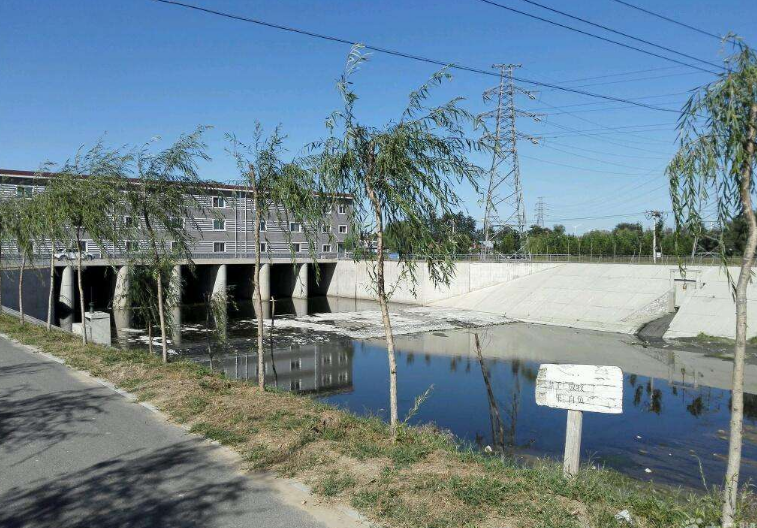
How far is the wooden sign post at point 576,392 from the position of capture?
5.68 metres

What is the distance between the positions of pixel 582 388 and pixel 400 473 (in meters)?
2.20

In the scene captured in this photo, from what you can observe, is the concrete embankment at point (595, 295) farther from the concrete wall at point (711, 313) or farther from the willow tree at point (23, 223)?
the willow tree at point (23, 223)

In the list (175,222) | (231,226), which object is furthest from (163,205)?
(231,226)

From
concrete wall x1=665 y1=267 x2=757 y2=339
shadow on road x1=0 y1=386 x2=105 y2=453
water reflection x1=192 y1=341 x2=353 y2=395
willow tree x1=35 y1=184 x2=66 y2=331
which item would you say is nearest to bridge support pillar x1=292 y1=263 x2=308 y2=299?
water reflection x1=192 y1=341 x2=353 y2=395

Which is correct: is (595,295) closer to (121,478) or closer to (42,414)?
(42,414)

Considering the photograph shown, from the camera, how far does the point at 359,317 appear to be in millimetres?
35938

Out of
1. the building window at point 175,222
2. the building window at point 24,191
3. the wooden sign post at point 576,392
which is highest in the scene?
the building window at point 24,191

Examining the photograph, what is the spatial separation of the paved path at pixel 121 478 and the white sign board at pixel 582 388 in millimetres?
2505

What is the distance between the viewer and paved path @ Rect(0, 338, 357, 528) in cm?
536

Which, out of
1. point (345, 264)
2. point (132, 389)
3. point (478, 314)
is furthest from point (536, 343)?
point (345, 264)

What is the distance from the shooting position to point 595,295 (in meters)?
35.4

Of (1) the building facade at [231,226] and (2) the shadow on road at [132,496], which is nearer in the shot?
(2) the shadow on road at [132,496]

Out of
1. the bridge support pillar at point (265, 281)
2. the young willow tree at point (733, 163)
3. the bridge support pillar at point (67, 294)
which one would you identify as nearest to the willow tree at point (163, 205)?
the young willow tree at point (733, 163)

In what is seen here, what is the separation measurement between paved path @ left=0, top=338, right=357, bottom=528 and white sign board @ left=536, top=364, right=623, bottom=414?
2.50 metres
